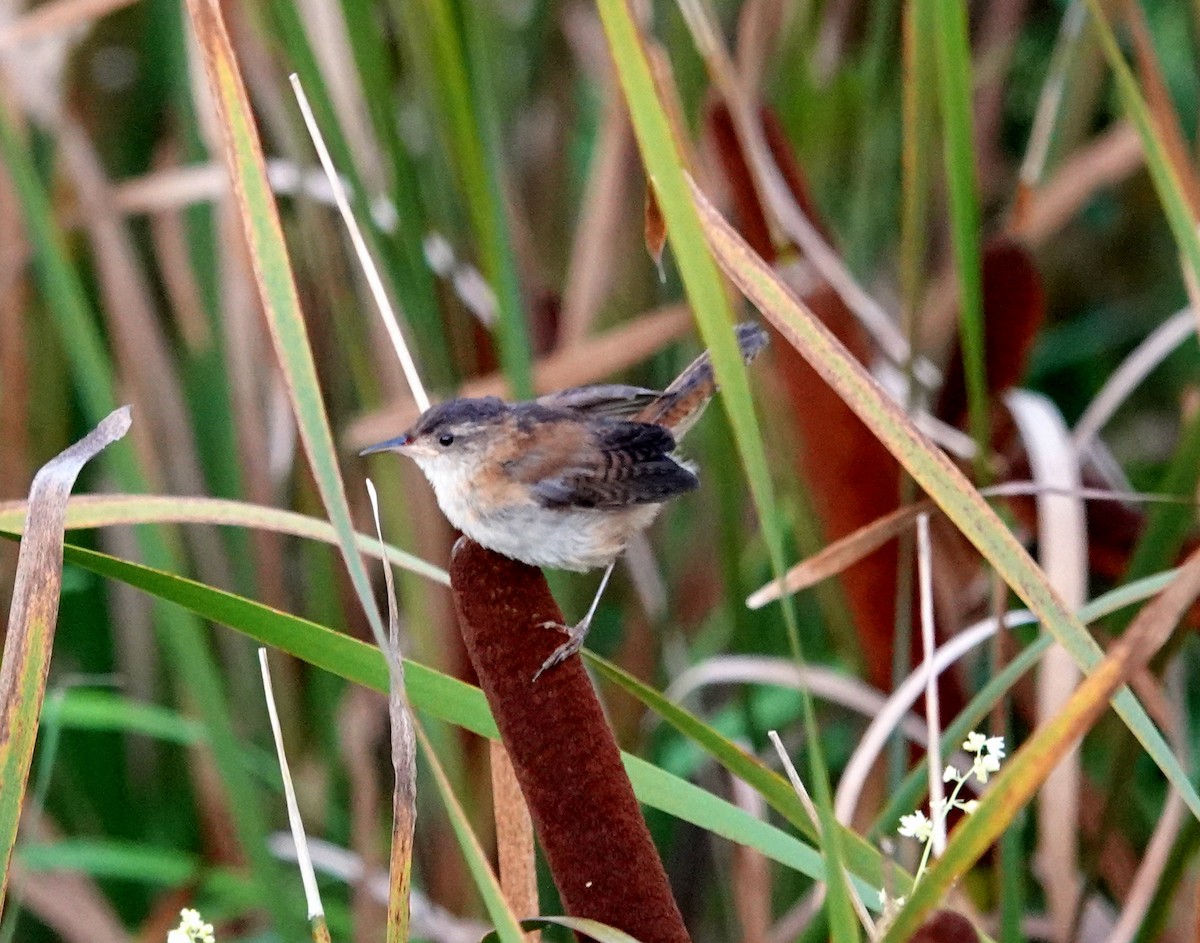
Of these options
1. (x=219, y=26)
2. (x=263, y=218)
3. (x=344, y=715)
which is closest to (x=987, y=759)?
(x=263, y=218)

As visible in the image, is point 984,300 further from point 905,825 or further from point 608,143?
point 905,825

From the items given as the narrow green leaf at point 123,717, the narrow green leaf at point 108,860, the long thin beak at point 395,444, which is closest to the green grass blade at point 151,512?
the long thin beak at point 395,444

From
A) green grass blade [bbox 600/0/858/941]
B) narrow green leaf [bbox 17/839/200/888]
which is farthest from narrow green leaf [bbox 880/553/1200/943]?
narrow green leaf [bbox 17/839/200/888]

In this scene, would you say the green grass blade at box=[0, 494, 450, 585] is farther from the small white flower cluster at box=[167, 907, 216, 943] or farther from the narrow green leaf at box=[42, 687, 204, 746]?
the narrow green leaf at box=[42, 687, 204, 746]

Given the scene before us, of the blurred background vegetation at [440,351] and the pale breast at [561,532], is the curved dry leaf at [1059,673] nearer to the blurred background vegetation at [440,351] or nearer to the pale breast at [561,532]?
the blurred background vegetation at [440,351]

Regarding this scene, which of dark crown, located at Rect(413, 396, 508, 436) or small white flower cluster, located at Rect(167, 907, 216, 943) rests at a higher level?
dark crown, located at Rect(413, 396, 508, 436)

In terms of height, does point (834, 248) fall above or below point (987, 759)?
above
